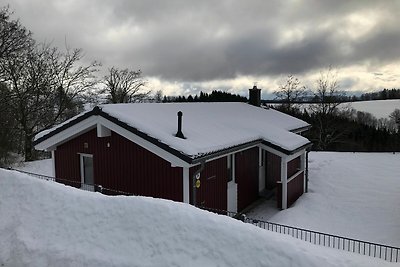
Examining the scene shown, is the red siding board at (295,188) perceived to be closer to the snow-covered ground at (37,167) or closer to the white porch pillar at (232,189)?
the white porch pillar at (232,189)

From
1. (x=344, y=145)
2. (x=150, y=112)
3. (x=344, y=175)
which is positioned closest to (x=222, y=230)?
(x=150, y=112)

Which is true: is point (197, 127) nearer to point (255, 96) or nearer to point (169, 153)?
point (169, 153)

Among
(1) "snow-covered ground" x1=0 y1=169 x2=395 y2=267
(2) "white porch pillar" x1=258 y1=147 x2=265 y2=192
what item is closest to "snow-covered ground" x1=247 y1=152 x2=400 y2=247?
(2) "white porch pillar" x1=258 y1=147 x2=265 y2=192

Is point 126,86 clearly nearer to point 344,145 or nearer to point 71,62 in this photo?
point 71,62

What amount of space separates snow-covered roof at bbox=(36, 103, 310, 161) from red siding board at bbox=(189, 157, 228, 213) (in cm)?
76

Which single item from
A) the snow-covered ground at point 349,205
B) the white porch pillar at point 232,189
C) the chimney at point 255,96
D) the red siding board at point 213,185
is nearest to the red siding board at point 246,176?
the white porch pillar at point 232,189

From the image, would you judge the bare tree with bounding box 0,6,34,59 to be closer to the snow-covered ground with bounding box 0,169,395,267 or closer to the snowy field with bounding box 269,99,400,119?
the snow-covered ground with bounding box 0,169,395,267

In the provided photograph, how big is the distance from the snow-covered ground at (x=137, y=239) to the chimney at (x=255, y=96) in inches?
667

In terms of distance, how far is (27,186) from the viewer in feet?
26.8

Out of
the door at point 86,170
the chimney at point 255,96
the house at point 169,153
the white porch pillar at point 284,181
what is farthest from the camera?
the chimney at point 255,96

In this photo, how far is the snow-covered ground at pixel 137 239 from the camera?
546 centimetres

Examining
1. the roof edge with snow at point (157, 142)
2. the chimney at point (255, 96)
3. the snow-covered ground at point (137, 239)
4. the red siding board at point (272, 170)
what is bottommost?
the red siding board at point (272, 170)

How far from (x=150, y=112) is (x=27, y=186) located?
5.11 meters

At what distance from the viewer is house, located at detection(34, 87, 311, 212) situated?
10.0 meters
